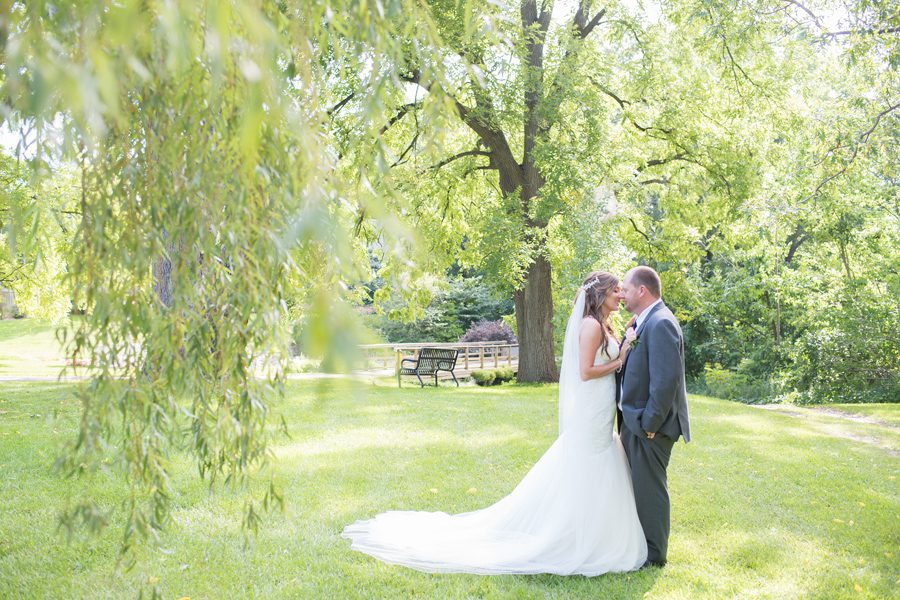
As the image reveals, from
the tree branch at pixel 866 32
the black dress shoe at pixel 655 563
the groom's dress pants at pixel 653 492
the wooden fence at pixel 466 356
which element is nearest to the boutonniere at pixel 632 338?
the groom's dress pants at pixel 653 492

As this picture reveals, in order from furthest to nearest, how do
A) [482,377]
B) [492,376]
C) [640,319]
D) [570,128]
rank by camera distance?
[492,376]
[482,377]
[570,128]
[640,319]

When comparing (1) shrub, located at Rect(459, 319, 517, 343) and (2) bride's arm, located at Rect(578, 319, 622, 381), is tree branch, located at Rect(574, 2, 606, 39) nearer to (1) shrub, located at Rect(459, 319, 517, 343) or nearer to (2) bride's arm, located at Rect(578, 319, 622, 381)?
(2) bride's arm, located at Rect(578, 319, 622, 381)

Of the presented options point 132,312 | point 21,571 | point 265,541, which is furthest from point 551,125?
point 132,312

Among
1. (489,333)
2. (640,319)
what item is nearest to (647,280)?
(640,319)

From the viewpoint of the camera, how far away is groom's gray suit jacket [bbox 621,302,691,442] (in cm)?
475

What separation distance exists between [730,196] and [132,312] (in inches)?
568

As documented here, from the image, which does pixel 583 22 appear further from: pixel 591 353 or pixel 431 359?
pixel 591 353

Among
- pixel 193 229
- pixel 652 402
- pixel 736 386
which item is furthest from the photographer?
pixel 736 386

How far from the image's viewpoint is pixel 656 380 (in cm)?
476

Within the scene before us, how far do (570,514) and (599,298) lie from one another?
1472mm

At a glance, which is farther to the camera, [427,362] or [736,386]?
[736,386]

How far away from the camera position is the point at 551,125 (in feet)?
46.4

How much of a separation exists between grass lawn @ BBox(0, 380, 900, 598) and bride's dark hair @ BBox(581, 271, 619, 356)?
61.9 inches

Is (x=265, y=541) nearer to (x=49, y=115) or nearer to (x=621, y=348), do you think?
(x=621, y=348)
